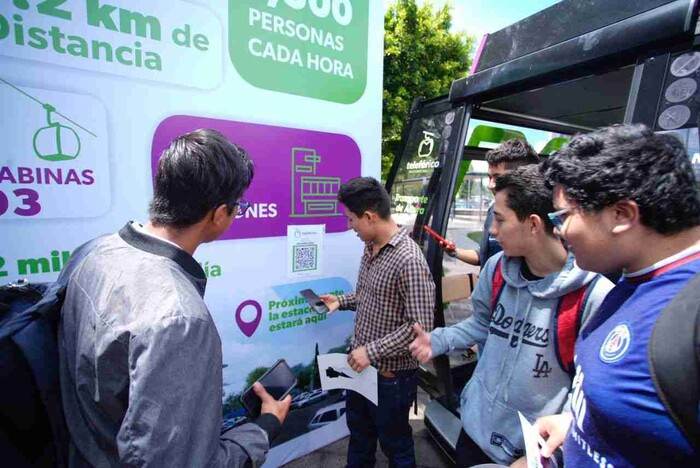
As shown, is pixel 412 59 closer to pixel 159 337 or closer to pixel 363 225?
pixel 363 225

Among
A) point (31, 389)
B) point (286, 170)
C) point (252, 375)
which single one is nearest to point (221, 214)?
point (31, 389)

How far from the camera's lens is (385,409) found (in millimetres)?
1903

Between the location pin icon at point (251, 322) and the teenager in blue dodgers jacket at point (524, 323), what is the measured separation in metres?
1.20

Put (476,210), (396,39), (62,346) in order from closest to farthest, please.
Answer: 1. (62,346)
2. (396,39)
3. (476,210)

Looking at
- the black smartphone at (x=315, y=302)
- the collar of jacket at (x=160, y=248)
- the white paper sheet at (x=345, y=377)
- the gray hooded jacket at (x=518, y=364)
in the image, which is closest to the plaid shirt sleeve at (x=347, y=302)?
the black smartphone at (x=315, y=302)

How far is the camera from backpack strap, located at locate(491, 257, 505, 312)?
1.42 metres

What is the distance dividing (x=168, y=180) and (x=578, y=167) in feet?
3.44

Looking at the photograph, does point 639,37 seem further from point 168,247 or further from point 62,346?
point 62,346

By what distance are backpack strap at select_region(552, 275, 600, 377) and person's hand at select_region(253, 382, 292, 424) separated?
0.90 m

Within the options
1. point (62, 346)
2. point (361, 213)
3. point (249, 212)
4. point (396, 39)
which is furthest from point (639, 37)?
point (396, 39)

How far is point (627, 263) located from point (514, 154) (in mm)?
1616

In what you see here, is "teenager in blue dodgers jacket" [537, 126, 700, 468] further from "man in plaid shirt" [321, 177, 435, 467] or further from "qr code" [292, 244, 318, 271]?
"qr code" [292, 244, 318, 271]

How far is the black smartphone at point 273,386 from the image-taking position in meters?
1.28

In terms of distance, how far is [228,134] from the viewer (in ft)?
6.30
